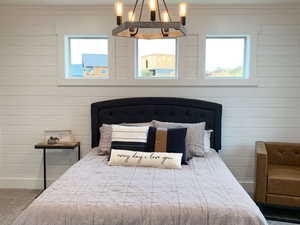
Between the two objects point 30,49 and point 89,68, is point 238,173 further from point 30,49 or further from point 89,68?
point 30,49

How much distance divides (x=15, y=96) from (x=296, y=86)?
3.77m

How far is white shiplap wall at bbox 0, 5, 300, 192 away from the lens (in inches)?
151

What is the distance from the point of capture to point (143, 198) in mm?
2145

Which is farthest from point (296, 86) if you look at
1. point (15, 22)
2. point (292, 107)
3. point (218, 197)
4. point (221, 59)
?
point (15, 22)

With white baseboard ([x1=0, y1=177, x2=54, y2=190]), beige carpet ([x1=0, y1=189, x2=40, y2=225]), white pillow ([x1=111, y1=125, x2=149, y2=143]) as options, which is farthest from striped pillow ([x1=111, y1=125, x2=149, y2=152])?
white baseboard ([x1=0, y1=177, x2=54, y2=190])

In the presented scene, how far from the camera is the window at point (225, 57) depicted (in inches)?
159

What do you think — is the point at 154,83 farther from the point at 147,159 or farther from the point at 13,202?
the point at 13,202

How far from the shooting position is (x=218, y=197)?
2.17m

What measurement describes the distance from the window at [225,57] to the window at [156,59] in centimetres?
49

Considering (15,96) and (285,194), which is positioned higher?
(15,96)

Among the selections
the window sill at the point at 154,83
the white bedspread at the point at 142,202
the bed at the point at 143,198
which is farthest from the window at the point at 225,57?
the white bedspread at the point at 142,202

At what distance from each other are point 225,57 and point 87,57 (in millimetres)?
1916

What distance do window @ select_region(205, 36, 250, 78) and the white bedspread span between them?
6.05 ft

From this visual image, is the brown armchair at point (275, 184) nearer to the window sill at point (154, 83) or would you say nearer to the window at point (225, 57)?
the window sill at point (154, 83)
